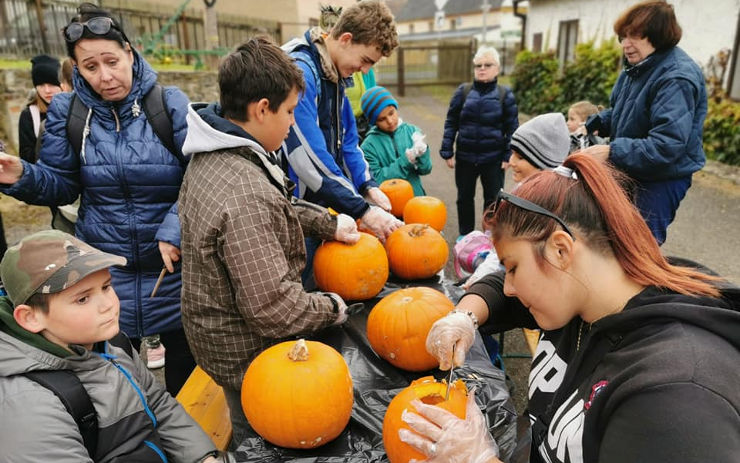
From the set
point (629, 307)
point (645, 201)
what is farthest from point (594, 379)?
point (645, 201)

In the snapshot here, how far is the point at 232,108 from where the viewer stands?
1.76 metres

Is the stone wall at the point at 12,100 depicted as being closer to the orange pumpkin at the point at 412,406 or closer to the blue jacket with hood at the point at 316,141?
the blue jacket with hood at the point at 316,141

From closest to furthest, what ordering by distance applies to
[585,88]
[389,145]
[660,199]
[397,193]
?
[660,199] → [397,193] → [389,145] → [585,88]

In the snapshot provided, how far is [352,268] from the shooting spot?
7.85 feet

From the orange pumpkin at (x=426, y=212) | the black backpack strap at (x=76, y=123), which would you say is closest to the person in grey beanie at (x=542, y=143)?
the orange pumpkin at (x=426, y=212)

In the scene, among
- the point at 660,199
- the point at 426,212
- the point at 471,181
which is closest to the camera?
the point at 660,199

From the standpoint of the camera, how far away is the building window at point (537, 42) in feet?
49.5

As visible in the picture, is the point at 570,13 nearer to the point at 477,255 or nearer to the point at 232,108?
the point at 477,255

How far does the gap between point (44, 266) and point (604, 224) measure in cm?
148

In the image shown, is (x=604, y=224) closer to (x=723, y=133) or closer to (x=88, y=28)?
(x=88, y=28)

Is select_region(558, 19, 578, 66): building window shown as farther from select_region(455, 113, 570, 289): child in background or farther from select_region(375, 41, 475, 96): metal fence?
select_region(455, 113, 570, 289): child in background

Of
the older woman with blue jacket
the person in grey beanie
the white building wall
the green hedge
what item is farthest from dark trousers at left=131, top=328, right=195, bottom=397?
the white building wall

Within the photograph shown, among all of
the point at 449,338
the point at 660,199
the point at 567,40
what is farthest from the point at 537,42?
the point at 449,338

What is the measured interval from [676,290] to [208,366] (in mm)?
1602
